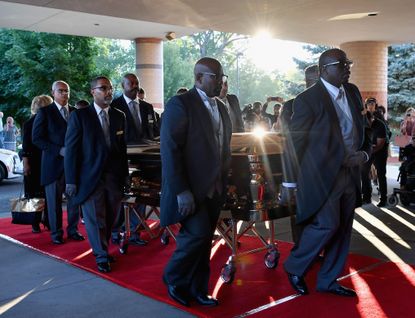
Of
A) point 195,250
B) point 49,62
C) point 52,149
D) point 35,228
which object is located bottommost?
point 35,228

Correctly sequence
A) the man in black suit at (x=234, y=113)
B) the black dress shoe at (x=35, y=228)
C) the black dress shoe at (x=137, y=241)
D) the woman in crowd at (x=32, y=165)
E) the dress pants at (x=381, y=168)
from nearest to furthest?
the black dress shoe at (x=137, y=241) → the man in black suit at (x=234, y=113) → the woman in crowd at (x=32, y=165) → the black dress shoe at (x=35, y=228) → the dress pants at (x=381, y=168)

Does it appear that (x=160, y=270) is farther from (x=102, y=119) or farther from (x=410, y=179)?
(x=410, y=179)

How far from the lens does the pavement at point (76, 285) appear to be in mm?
4340

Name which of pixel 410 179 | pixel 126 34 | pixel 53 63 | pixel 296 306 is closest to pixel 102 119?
pixel 296 306

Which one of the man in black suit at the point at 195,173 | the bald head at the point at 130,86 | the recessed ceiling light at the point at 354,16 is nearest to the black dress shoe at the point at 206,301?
the man in black suit at the point at 195,173

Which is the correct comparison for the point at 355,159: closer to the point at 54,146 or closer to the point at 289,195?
the point at 289,195

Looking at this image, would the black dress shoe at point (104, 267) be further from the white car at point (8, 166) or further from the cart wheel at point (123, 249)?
the white car at point (8, 166)

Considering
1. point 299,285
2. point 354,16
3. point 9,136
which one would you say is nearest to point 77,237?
point 299,285

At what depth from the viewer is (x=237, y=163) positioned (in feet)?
16.7

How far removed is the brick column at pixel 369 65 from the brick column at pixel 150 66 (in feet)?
18.8

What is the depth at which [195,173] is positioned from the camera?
412cm

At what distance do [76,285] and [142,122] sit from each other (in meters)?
2.50

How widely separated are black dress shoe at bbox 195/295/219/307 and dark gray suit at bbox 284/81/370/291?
2.18 feet

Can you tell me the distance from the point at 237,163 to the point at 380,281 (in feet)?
5.42
